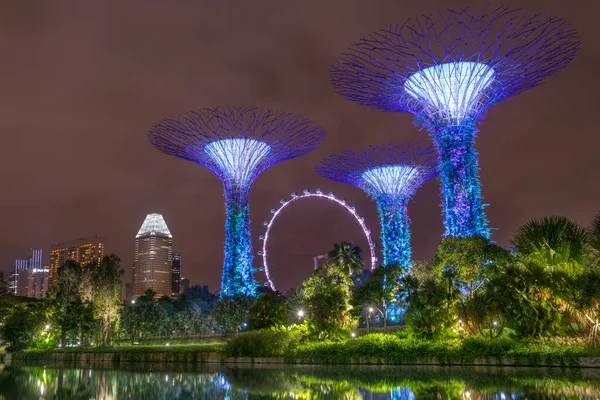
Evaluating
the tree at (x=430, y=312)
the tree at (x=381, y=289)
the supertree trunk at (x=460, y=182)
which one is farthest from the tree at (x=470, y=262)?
the tree at (x=381, y=289)

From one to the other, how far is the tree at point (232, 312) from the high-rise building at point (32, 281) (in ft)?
508

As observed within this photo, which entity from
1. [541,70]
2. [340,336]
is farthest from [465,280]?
[541,70]

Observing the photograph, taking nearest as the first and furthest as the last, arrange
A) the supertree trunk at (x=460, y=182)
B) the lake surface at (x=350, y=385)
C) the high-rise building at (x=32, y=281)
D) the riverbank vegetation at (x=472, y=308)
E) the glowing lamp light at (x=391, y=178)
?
the lake surface at (x=350, y=385) → the riverbank vegetation at (x=472, y=308) → the supertree trunk at (x=460, y=182) → the glowing lamp light at (x=391, y=178) → the high-rise building at (x=32, y=281)

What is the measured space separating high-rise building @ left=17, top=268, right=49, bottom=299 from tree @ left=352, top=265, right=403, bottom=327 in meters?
171

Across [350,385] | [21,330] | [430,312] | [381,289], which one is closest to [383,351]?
[430,312]

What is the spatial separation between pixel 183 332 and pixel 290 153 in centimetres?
2444

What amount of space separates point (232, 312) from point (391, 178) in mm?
19229

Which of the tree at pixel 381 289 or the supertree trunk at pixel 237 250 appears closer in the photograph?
the tree at pixel 381 289

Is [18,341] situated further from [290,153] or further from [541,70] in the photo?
[541,70]

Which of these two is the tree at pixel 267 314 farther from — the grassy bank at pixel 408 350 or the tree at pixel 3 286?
the tree at pixel 3 286

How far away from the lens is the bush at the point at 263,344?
93.2 ft

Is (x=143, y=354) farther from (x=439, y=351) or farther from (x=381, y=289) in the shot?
(x=439, y=351)

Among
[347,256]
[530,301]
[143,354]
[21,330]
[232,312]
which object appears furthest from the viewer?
[347,256]

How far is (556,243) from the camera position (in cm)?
2273
